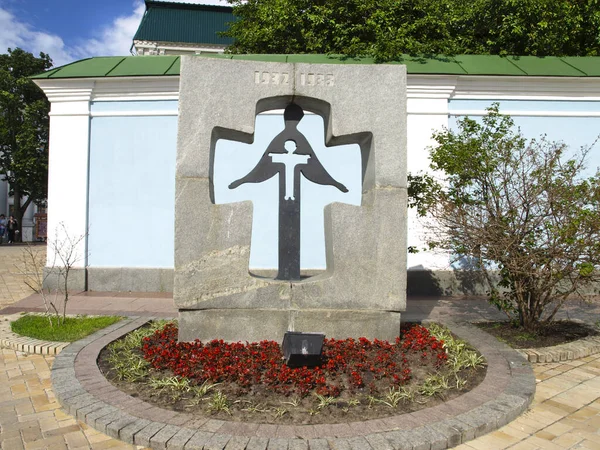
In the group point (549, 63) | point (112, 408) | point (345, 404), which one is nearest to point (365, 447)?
point (345, 404)

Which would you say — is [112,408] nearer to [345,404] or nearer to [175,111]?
[345,404]

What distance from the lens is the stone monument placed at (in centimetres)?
441

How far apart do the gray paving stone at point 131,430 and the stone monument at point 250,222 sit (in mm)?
1505

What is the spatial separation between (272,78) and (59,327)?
12.4 ft

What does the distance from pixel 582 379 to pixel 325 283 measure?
2.47 meters

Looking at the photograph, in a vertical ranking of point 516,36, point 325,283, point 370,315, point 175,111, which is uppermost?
point 516,36

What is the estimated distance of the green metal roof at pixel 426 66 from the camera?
8.30 metres

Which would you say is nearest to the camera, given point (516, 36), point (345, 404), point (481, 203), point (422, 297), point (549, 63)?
point (345, 404)

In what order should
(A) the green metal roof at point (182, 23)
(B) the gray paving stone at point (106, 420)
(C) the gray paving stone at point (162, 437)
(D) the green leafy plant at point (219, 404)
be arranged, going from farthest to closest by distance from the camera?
(A) the green metal roof at point (182, 23), (D) the green leafy plant at point (219, 404), (B) the gray paving stone at point (106, 420), (C) the gray paving stone at point (162, 437)

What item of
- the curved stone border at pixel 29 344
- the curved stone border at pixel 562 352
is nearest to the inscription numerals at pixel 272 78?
the curved stone border at pixel 29 344

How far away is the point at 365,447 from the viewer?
2711mm

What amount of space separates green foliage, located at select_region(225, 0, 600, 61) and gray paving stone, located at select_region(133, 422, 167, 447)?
31.7ft

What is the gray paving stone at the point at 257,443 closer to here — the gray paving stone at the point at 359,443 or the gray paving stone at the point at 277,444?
the gray paving stone at the point at 277,444

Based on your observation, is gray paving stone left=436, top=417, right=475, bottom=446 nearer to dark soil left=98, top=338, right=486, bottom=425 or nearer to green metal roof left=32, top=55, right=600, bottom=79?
dark soil left=98, top=338, right=486, bottom=425
